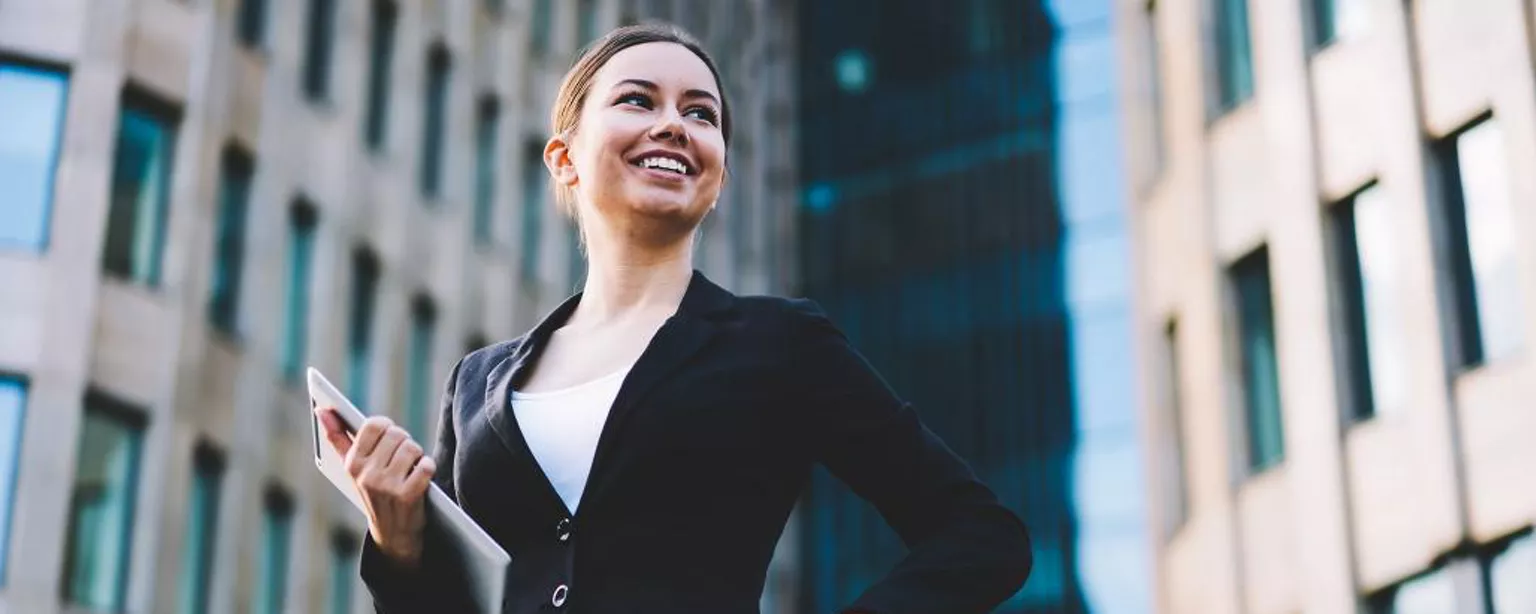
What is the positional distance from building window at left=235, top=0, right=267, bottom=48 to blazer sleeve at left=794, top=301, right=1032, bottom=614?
2706 centimetres

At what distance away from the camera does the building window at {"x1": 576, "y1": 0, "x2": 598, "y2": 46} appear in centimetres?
4391

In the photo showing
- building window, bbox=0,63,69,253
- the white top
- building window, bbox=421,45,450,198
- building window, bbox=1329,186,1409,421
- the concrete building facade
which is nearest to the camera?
the white top

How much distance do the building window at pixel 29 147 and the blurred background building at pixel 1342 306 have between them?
14270mm

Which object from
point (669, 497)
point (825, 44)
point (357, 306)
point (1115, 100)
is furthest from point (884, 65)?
point (669, 497)

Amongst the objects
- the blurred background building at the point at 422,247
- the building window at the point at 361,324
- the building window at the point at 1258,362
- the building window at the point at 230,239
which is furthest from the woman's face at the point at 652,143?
the building window at the point at 361,324

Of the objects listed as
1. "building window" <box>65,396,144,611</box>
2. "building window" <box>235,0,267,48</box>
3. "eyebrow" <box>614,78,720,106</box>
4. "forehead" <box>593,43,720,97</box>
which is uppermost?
"building window" <box>235,0,267,48</box>

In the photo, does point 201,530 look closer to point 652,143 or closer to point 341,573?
point 341,573

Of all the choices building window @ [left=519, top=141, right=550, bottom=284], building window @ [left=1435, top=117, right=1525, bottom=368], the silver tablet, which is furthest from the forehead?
building window @ [left=519, top=141, right=550, bottom=284]

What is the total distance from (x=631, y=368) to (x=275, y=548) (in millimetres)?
27046

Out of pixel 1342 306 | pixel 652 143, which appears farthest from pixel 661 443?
pixel 1342 306

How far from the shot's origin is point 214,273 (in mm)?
28625

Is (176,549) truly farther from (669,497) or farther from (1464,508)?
(669,497)

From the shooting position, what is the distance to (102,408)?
1039 inches

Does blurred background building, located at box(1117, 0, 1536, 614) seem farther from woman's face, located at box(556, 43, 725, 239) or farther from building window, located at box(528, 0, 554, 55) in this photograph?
woman's face, located at box(556, 43, 725, 239)
